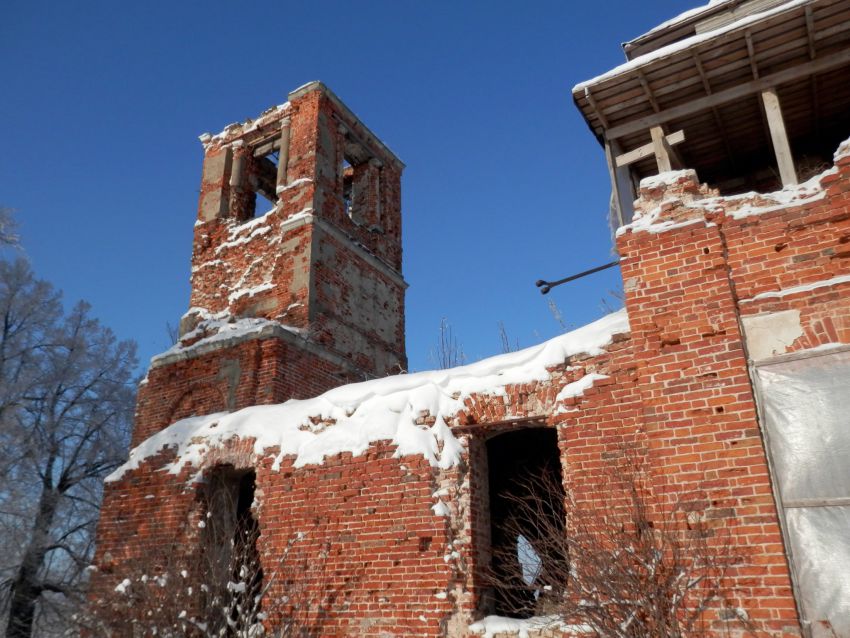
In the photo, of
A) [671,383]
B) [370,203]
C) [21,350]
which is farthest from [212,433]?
[21,350]

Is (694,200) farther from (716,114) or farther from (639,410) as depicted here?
(716,114)

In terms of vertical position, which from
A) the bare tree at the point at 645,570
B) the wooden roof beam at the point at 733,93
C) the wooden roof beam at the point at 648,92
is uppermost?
the wooden roof beam at the point at 648,92

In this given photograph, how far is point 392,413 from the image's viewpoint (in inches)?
281

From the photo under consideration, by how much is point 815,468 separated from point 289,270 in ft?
29.8

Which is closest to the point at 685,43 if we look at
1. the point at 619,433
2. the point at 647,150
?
A: the point at 647,150

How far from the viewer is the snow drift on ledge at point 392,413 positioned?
21.3ft

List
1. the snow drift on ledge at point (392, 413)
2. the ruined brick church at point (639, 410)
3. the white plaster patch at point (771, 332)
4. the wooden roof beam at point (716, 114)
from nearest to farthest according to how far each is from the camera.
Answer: the ruined brick church at point (639, 410), the white plaster patch at point (771, 332), the snow drift on ledge at point (392, 413), the wooden roof beam at point (716, 114)

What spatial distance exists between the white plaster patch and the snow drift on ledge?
1174 mm

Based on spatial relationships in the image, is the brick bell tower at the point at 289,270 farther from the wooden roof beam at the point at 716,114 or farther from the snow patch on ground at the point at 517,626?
the wooden roof beam at the point at 716,114

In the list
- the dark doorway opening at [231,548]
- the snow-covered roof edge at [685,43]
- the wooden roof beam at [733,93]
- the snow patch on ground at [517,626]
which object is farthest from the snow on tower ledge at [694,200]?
the dark doorway opening at [231,548]

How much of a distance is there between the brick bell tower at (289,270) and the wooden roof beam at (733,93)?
613 centimetres

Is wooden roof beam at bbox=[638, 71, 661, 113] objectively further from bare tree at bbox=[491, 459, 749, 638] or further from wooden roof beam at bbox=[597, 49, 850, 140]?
bare tree at bbox=[491, 459, 749, 638]

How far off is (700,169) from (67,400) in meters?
18.7

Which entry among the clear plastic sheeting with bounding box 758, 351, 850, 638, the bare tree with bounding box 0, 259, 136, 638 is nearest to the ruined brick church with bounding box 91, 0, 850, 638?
the clear plastic sheeting with bounding box 758, 351, 850, 638
